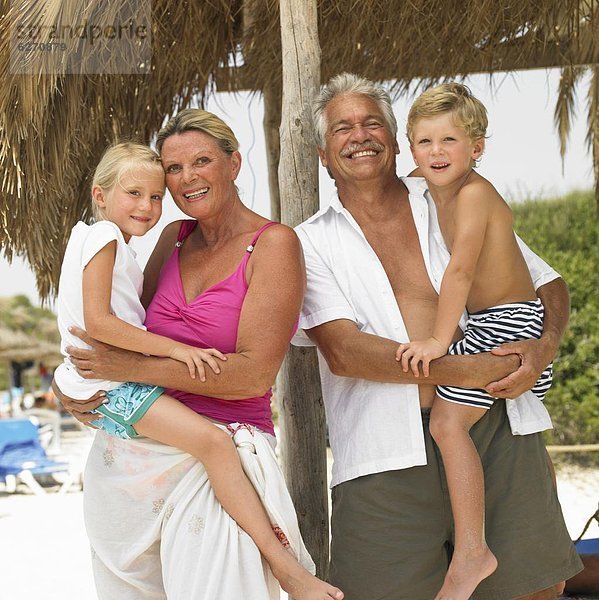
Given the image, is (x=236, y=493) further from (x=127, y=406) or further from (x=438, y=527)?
(x=438, y=527)

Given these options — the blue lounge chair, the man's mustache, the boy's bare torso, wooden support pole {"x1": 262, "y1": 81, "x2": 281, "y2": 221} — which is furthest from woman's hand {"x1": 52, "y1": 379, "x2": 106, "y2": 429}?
the blue lounge chair

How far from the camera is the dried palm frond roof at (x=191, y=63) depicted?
358 centimetres

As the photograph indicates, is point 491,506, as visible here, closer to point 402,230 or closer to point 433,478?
point 433,478

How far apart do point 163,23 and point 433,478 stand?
2384 mm

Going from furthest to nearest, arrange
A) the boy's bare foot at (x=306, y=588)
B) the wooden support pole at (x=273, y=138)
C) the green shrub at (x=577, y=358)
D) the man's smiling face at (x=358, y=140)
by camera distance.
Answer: the green shrub at (x=577, y=358) < the wooden support pole at (x=273, y=138) < the man's smiling face at (x=358, y=140) < the boy's bare foot at (x=306, y=588)

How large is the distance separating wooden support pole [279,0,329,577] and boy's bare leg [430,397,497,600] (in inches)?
31.8

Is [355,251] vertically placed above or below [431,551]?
above

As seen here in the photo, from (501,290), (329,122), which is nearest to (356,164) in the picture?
(329,122)

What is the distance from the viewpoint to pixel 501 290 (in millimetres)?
2822

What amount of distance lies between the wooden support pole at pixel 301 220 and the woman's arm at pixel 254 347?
0.72 metres

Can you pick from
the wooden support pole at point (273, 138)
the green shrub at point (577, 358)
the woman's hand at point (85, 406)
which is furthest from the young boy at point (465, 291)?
the green shrub at point (577, 358)

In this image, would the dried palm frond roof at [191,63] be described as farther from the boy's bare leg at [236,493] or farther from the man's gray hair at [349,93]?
the boy's bare leg at [236,493]

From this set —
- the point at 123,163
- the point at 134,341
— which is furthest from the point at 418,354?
the point at 123,163

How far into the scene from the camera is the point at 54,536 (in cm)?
829
